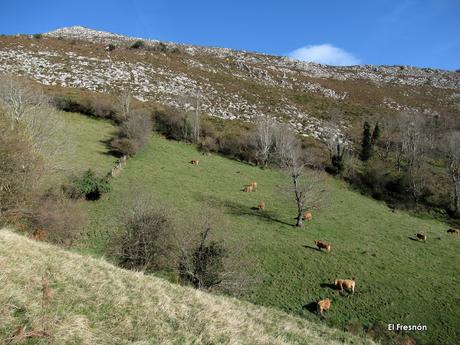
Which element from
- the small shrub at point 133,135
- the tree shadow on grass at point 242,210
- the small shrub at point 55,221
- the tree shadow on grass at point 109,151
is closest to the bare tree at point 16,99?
the tree shadow on grass at point 109,151

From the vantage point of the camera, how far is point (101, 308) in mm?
8852

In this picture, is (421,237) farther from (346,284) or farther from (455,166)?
(455,166)

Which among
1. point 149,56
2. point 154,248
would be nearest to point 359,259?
point 154,248

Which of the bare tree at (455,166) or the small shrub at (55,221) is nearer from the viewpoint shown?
the small shrub at (55,221)

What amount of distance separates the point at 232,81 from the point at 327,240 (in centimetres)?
6573

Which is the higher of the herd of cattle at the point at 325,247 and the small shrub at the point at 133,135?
the small shrub at the point at 133,135

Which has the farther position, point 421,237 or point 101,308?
point 421,237

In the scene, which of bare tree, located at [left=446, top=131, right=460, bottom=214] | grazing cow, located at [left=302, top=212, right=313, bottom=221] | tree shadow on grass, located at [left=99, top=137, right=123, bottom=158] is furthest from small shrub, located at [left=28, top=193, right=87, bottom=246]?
bare tree, located at [left=446, top=131, right=460, bottom=214]

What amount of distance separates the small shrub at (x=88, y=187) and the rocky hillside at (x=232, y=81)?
30.7 meters

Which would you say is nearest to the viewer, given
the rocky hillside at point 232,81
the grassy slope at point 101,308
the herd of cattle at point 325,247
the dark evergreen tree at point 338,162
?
the grassy slope at point 101,308

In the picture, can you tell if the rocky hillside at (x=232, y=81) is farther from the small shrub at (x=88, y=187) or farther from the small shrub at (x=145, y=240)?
the small shrub at (x=145, y=240)

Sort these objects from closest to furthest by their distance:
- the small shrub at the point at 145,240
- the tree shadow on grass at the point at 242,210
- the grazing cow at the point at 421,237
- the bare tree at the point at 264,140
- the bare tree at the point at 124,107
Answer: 1. the small shrub at the point at 145,240
2. the grazing cow at the point at 421,237
3. the tree shadow on grass at the point at 242,210
4. the bare tree at the point at 264,140
5. the bare tree at the point at 124,107

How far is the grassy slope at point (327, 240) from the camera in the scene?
945 inches

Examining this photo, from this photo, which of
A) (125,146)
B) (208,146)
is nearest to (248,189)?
(208,146)
